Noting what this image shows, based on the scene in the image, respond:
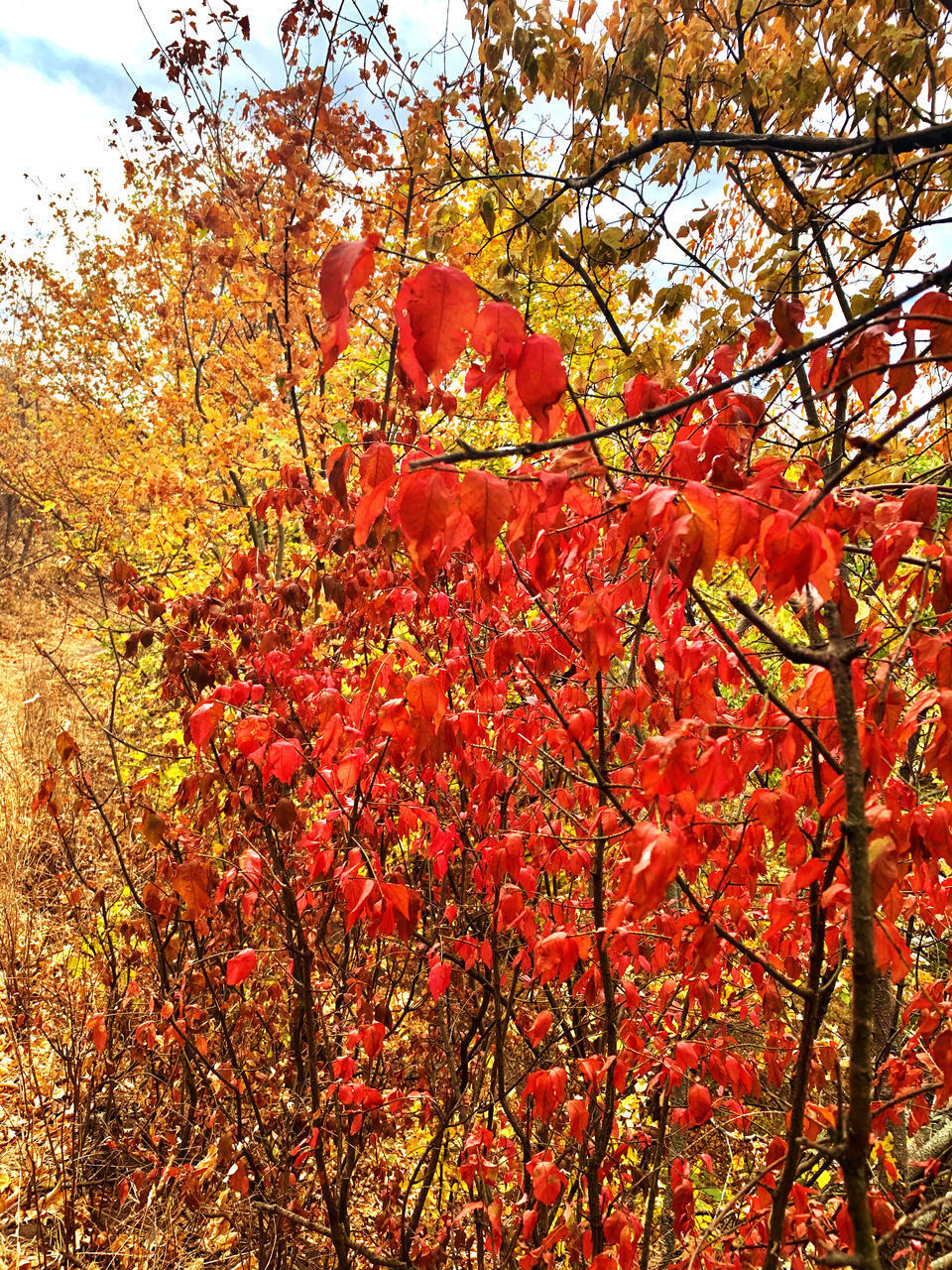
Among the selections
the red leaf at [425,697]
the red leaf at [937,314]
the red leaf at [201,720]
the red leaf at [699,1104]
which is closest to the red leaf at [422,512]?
the red leaf at [425,697]

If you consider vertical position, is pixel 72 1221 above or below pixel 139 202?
below

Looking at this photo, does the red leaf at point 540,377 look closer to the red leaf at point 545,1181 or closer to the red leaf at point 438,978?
the red leaf at point 438,978

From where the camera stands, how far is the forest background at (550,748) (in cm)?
149

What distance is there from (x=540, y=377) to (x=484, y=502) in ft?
0.94

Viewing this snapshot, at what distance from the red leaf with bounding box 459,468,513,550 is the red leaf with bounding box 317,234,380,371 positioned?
33 cm

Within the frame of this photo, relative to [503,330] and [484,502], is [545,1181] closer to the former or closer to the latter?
[484,502]

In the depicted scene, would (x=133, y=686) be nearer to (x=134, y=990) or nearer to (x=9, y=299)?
(x=134, y=990)

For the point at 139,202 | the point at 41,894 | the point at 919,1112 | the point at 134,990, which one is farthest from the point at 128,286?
the point at 919,1112

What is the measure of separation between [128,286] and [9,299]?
19.1 ft

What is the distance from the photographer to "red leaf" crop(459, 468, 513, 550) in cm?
130

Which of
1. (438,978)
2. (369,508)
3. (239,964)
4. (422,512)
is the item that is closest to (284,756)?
(239,964)

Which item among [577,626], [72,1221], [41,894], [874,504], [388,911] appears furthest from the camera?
[41,894]

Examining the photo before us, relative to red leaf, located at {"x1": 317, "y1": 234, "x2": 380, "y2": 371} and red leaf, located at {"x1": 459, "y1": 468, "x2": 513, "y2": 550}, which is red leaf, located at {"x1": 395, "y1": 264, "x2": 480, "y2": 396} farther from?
red leaf, located at {"x1": 459, "y1": 468, "x2": 513, "y2": 550}

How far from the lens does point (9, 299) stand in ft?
46.5
